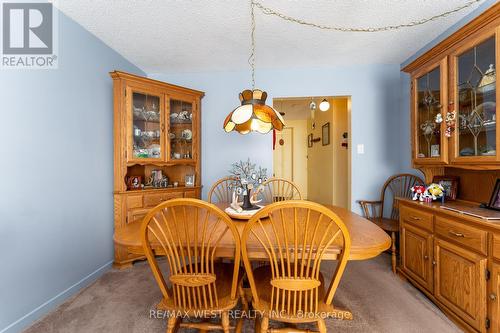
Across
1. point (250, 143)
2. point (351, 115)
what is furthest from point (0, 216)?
point (351, 115)

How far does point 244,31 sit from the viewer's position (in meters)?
2.17

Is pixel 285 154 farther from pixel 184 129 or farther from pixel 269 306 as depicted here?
pixel 269 306

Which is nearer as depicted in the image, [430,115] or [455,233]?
[455,233]

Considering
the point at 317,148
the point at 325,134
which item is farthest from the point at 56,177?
the point at 317,148

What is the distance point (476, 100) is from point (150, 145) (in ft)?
9.80

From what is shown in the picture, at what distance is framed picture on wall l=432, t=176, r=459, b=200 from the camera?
2.00 m

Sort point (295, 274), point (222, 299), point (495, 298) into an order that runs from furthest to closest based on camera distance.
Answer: point (495, 298) → point (222, 299) → point (295, 274)

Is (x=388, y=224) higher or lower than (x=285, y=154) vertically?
lower

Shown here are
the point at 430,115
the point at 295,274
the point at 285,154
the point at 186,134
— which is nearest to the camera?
the point at 295,274

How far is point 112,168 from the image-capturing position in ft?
8.29

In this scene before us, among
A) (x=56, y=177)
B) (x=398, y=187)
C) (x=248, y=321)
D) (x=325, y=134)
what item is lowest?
(x=248, y=321)

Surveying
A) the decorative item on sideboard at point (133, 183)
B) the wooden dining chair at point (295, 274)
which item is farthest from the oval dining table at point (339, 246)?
the decorative item on sideboard at point (133, 183)

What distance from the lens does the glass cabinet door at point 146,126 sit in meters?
2.54

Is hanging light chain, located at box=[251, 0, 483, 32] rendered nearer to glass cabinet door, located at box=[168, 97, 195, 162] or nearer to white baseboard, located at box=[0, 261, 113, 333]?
glass cabinet door, located at box=[168, 97, 195, 162]
